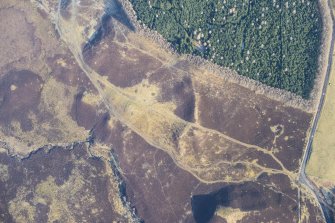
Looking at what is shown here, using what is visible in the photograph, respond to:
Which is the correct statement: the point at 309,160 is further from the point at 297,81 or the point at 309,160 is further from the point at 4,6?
the point at 4,6

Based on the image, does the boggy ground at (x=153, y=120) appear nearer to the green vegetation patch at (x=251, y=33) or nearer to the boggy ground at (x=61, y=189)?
the boggy ground at (x=61, y=189)

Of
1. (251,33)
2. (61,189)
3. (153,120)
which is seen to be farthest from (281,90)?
(61,189)

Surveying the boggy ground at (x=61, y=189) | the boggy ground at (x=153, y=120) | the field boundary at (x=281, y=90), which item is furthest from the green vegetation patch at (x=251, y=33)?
the boggy ground at (x=61, y=189)

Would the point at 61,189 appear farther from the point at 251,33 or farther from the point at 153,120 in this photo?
the point at 251,33

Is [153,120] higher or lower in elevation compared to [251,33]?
lower

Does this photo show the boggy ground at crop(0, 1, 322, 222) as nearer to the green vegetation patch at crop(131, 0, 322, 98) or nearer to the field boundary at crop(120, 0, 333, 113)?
the field boundary at crop(120, 0, 333, 113)

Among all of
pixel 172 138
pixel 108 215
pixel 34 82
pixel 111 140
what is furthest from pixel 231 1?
pixel 108 215

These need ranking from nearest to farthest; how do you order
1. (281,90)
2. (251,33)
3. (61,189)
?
(281,90), (61,189), (251,33)
